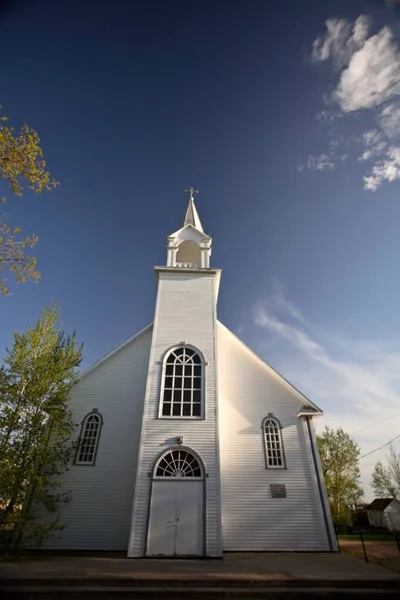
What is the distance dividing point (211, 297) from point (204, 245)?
130 inches

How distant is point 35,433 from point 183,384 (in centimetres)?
570

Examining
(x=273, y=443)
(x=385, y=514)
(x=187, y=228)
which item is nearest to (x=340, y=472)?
(x=385, y=514)

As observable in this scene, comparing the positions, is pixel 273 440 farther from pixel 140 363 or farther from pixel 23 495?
pixel 23 495

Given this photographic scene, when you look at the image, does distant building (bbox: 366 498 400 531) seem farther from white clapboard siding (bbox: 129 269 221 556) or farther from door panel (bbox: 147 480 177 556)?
door panel (bbox: 147 480 177 556)

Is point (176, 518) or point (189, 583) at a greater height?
point (176, 518)

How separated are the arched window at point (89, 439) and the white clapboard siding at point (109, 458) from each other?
0.19m

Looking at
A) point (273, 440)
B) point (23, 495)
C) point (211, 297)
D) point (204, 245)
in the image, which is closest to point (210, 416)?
point (273, 440)

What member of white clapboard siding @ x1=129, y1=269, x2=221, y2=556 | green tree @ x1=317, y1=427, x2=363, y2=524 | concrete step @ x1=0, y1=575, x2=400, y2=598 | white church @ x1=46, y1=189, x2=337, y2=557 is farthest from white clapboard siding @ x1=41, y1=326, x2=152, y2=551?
green tree @ x1=317, y1=427, x2=363, y2=524

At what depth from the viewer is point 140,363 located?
47.3 feet

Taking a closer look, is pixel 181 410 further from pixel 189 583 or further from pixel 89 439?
pixel 189 583

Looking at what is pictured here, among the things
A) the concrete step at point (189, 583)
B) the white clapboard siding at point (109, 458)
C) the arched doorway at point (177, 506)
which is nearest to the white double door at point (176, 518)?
the arched doorway at point (177, 506)

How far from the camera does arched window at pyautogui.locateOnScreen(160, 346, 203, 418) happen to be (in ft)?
38.8

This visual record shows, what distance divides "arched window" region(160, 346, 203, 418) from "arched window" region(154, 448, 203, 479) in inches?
51.6

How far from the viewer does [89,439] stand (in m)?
12.7
